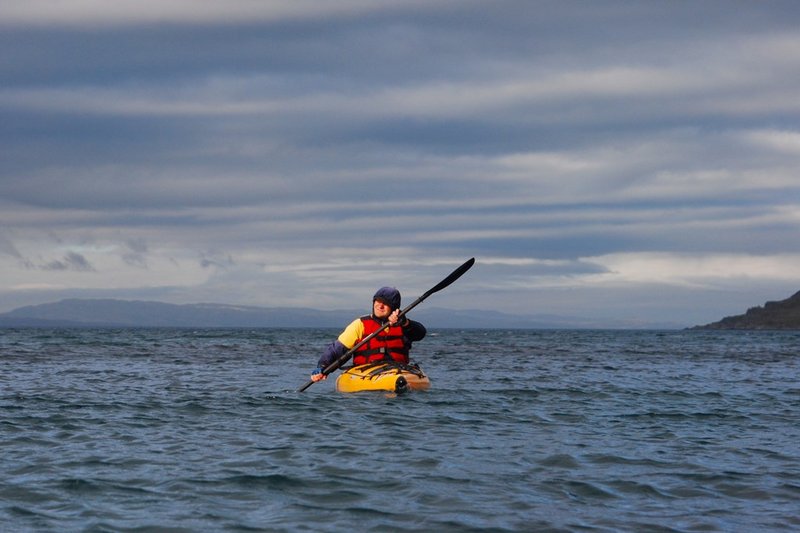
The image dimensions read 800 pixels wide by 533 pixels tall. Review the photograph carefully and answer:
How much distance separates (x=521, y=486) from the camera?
9422 millimetres

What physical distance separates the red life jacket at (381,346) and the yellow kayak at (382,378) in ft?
0.72

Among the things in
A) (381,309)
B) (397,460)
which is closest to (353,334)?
(381,309)

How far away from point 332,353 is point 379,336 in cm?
99

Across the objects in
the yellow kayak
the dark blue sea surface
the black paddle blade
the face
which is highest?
the black paddle blade

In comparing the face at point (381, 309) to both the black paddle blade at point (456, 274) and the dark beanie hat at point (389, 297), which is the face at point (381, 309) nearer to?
the dark beanie hat at point (389, 297)

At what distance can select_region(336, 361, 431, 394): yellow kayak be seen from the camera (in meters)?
18.0

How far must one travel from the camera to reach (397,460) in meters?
10.8

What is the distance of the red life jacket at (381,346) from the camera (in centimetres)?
1834

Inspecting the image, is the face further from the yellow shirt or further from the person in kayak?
the yellow shirt

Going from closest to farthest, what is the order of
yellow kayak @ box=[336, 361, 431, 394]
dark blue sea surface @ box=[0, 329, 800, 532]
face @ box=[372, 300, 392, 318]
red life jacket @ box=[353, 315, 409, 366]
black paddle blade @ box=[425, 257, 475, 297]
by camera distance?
dark blue sea surface @ box=[0, 329, 800, 532]
yellow kayak @ box=[336, 361, 431, 394]
face @ box=[372, 300, 392, 318]
red life jacket @ box=[353, 315, 409, 366]
black paddle blade @ box=[425, 257, 475, 297]

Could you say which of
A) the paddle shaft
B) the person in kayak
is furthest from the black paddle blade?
the person in kayak

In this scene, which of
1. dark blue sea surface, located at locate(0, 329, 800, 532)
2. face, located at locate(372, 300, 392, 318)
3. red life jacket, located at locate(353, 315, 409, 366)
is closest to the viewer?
dark blue sea surface, located at locate(0, 329, 800, 532)

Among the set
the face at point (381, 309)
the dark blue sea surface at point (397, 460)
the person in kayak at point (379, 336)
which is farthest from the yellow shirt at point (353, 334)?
the dark blue sea surface at point (397, 460)

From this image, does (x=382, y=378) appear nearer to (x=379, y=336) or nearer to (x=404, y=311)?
(x=379, y=336)
